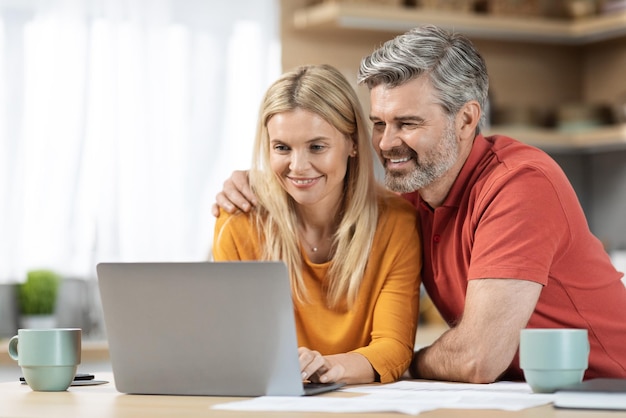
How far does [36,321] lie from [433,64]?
1.97 m

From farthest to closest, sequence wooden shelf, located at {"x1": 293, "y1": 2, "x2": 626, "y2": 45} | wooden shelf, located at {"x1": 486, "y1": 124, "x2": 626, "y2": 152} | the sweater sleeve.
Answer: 1. wooden shelf, located at {"x1": 486, "y1": 124, "x2": 626, "y2": 152}
2. wooden shelf, located at {"x1": 293, "y1": 2, "x2": 626, "y2": 45}
3. the sweater sleeve

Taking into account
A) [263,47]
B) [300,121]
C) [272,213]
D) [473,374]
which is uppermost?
[263,47]

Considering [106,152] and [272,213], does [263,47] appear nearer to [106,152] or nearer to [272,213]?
[106,152]

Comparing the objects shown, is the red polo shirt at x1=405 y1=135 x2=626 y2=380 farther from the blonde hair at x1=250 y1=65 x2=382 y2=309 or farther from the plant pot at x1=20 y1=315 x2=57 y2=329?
the plant pot at x1=20 y1=315 x2=57 y2=329

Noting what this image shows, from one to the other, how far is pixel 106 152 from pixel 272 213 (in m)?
1.63

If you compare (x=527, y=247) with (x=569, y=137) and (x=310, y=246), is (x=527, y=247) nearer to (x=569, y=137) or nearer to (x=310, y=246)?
(x=310, y=246)

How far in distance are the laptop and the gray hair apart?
68 cm

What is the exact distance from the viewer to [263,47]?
399 centimetres

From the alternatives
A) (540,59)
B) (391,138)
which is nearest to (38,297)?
(391,138)

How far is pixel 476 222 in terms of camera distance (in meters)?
2.07

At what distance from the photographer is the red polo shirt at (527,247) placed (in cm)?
198

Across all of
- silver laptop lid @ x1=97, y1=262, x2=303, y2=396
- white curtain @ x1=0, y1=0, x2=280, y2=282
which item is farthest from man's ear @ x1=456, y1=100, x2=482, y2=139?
white curtain @ x1=0, y1=0, x2=280, y2=282

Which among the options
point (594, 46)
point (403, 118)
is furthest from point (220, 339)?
point (594, 46)

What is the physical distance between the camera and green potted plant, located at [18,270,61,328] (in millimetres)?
3617
